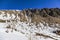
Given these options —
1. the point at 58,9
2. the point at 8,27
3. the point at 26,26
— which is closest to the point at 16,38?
the point at 8,27

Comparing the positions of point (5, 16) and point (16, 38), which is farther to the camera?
point (5, 16)

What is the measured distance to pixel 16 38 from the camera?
1439cm

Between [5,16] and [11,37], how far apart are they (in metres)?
8.90

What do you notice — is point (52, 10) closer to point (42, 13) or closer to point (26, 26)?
point (42, 13)

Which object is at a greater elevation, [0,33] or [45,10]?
[45,10]

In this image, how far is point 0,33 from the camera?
49.8ft

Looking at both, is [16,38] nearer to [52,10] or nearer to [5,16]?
[5,16]

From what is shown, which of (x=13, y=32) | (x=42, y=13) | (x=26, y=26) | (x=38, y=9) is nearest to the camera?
(x=13, y=32)

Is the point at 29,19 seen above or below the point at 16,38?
above

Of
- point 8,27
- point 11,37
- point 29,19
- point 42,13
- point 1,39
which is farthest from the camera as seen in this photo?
point 42,13

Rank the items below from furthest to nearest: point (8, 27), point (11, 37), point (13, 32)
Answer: point (8, 27), point (13, 32), point (11, 37)

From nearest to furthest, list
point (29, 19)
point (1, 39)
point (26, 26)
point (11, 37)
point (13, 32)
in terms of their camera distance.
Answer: point (1, 39) → point (11, 37) → point (13, 32) → point (26, 26) → point (29, 19)

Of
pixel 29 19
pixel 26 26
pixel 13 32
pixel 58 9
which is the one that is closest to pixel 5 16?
pixel 29 19

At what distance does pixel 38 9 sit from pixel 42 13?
8.45 ft
